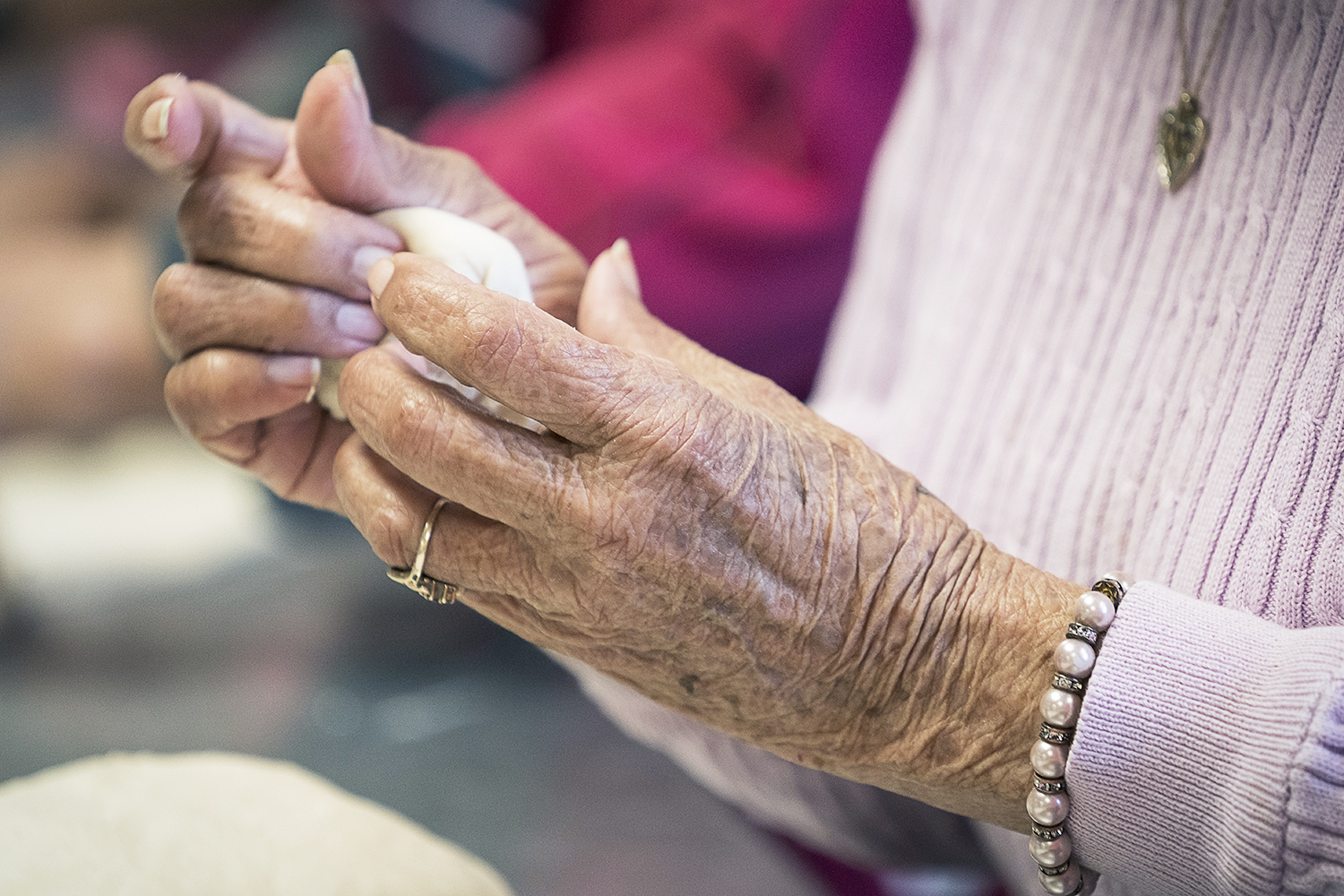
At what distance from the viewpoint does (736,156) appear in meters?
1.17

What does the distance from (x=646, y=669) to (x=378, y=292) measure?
23cm

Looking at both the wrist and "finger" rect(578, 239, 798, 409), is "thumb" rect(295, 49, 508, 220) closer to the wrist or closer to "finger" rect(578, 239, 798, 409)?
"finger" rect(578, 239, 798, 409)

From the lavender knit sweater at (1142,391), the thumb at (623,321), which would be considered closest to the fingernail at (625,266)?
the thumb at (623,321)

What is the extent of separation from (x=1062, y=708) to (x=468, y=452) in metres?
0.30

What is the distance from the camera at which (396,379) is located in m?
0.46

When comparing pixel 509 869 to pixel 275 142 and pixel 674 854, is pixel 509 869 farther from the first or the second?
pixel 275 142

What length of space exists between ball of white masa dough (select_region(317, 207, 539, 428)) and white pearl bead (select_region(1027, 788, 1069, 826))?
0.36 m

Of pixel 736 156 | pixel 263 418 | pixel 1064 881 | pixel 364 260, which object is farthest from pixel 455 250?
pixel 736 156

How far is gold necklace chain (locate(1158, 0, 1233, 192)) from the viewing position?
0.57 metres

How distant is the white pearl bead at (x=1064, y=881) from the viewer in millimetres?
504

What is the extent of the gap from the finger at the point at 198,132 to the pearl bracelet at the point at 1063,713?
0.50 meters

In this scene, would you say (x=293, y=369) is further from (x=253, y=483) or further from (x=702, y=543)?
(x=253, y=483)

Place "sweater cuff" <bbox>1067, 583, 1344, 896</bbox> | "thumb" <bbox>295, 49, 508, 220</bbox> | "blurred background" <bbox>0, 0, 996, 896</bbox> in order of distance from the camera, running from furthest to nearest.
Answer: "blurred background" <bbox>0, 0, 996, 896</bbox>
"thumb" <bbox>295, 49, 508, 220</bbox>
"sweater cuff" <bbox>1067, 583, 1344, 896</bbox>

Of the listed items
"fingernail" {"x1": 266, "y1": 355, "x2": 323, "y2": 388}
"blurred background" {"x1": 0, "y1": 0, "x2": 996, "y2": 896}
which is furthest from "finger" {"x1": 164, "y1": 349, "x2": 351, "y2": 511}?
"blurred background" {"x1": 0, "y1": 0, "x2": 996, "y2": 896}
